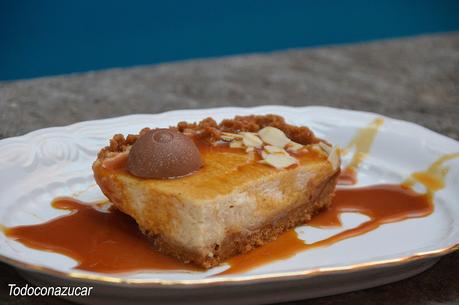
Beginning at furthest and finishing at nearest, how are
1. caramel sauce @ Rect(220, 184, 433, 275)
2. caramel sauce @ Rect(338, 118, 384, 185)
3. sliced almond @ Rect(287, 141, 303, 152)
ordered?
caramel sauce @ Rect(338, 118, 384, 185)
sliced almond @ Rect(287, 141, 303, 152)
caramel sauce @ Rect(220, 184, 433, 275)

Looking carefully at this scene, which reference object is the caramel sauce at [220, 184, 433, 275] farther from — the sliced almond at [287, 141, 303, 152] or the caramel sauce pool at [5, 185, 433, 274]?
the sliced almond at [287, 141, 303, 152]

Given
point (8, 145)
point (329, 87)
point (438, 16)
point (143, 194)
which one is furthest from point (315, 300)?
point (438, 16)

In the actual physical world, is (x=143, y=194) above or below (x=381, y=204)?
above

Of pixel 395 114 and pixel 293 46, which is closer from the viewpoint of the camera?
pixel 395 114

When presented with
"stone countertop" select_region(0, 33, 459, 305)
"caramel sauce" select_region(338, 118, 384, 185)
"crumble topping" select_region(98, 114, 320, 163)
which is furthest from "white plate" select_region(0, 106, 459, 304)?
"stone countertop" select_region(0, 33, 459, 305)

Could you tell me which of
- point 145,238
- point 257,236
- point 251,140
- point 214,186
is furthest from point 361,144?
point 145,238

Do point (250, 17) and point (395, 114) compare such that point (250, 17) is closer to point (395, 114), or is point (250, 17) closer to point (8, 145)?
point (395, 114)

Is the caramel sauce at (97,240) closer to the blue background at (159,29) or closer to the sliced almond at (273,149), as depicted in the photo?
the sliced almond at (273,149)
